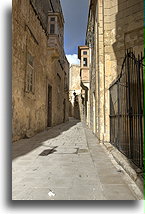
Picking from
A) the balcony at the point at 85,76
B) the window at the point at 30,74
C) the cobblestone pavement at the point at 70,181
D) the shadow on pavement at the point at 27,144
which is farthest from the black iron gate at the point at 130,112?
the balcony at the point at 85,76

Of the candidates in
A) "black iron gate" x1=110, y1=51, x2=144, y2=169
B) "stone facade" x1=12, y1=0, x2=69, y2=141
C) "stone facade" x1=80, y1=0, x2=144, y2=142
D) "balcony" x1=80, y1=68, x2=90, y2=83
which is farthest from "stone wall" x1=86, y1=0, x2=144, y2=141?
"balcony" x1=80, y1=68, x2=90, y2=83

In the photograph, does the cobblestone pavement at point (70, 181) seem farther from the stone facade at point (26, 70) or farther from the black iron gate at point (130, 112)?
the stone facade at point (26, 70)

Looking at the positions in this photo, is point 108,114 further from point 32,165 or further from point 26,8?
point 26,8

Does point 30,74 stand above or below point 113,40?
below

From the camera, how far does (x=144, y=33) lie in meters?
5.04

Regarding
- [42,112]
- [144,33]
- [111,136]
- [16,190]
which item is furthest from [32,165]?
[42,112]

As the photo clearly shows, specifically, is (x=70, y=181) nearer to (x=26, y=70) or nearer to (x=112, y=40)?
(x=112, y=40)

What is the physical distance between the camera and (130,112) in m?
3.04

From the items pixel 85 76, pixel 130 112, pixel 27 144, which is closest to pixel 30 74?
pixel 27 144

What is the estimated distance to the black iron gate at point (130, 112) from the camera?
2.60 metres

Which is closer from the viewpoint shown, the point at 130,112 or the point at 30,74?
the point at 130,112

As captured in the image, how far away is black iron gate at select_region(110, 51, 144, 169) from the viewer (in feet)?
8.54

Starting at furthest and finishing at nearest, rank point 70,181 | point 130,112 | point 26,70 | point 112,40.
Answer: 1. point 26,70
2. point 112,40
3. point 130,112
4. point 70,181

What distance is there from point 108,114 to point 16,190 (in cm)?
392
